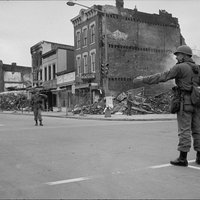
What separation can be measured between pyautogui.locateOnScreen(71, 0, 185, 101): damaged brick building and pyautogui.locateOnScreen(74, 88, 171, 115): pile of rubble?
79.8 inches

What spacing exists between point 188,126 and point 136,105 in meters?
23.3

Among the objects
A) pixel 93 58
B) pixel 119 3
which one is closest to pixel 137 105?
pixel 93 58

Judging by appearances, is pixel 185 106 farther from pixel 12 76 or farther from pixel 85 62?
pixel 12 76

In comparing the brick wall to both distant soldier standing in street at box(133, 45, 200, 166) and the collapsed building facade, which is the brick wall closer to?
distant soldier standing in street at box(133, 45, 200, 166)

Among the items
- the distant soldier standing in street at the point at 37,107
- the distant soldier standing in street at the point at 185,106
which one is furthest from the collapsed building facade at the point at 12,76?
the distant soldier standing in street at the point at 185,106

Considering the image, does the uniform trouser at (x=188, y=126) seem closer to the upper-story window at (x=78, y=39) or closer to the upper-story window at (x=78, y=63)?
the upper-story window at (x=78, y=63)

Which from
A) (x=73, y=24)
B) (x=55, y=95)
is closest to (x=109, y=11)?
(x=73, y=24)

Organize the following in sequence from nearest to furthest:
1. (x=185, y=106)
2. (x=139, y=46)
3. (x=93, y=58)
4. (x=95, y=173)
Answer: (x=95, y=173), (x=185, y=106), (x=93, y=58), (x=139, y=46)

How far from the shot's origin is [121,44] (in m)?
32.1

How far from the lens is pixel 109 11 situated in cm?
3133

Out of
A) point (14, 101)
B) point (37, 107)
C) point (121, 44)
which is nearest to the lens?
point (37, 107)

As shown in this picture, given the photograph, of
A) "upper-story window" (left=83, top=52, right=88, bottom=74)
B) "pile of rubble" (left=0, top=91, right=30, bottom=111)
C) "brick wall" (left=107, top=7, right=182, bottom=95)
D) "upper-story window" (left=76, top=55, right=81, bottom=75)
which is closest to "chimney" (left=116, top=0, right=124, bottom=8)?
"brick wall" (left=107, top=7, right=182, bottom=95)

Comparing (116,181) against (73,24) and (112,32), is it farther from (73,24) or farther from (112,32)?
(73,24)

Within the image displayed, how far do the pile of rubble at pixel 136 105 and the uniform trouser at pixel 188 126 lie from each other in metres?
21.9
